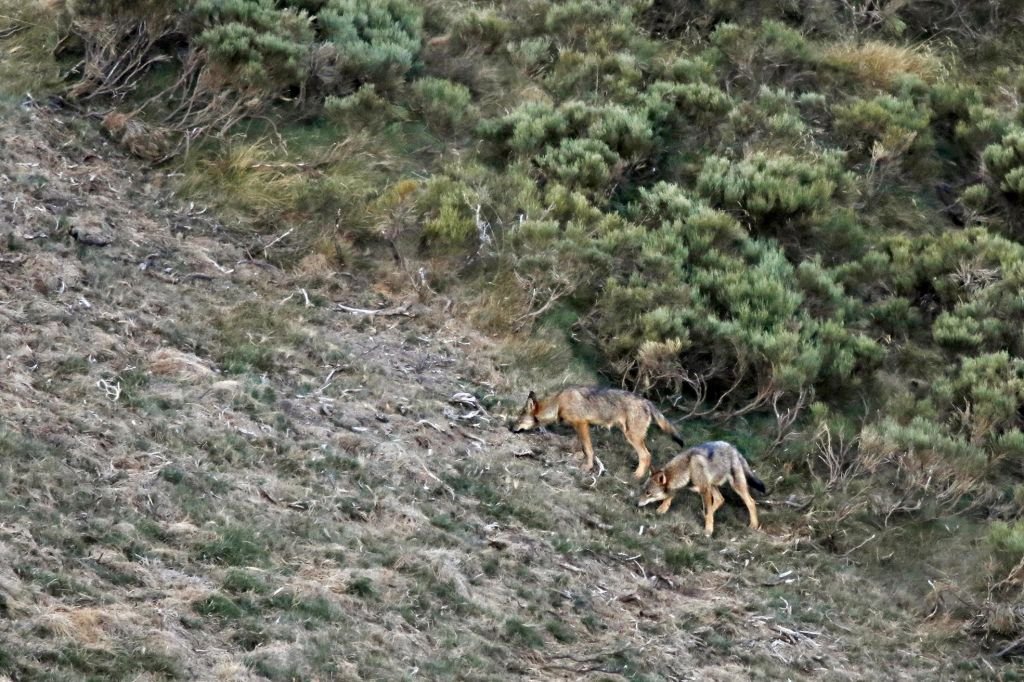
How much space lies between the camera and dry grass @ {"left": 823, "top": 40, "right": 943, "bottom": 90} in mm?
17375

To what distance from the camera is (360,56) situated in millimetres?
15727

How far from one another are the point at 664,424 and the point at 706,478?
80 centimetres

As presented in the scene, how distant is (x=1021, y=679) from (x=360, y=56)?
10057 mm

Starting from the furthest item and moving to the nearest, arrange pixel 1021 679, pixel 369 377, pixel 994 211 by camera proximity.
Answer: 1. pixel 994 211
2. pixel 369 377
3. pixel 1021 679

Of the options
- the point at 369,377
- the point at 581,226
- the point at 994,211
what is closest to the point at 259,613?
the point at 369,377

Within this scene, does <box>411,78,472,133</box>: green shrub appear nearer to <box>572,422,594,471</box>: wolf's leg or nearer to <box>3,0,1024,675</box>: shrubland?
<box>3,0,1024,675</box>: shrubland

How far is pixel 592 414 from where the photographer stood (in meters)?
11.7

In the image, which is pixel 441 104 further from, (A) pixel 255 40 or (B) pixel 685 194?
(B) pixel 685 194

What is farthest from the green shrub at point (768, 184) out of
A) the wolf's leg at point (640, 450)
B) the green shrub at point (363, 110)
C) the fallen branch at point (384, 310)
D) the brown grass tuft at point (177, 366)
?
the brown grass tuft at point (177, 366)

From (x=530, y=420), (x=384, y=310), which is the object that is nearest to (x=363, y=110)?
(x=384, y=310)

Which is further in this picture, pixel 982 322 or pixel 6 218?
pixel 982 322

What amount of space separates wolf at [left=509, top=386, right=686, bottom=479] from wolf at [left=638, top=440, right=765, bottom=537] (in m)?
0.32

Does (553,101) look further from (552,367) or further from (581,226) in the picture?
(552,367)

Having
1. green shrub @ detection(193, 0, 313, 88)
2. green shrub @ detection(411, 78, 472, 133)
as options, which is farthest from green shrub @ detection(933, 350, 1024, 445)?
green shrub @ detection(193, 0, 313, 88)
